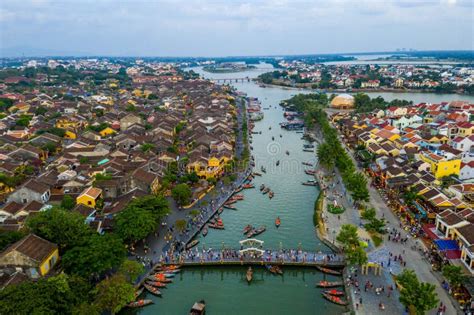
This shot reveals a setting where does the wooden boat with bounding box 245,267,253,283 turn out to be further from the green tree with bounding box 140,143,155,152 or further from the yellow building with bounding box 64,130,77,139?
the yellow building with bounding box 64,130,77,139

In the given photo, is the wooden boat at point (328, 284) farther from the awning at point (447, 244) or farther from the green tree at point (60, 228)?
the green tree at point (60, 228)

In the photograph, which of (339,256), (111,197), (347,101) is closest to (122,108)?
(111,197)

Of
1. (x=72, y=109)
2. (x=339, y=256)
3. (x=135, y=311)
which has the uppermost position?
(x=72, y=109)

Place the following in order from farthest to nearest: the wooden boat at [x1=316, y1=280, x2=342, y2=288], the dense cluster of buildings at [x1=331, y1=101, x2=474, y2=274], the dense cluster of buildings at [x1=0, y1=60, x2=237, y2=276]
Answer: the dense cluster of buildings at [x1=0, y1=60, x2=237, y2=276] → the dense cluster of buildings at [x1=331, y1=101, x2=474, y2=274] → the wooden boat at [x1=316, y1=280, x2=342, y2=288]

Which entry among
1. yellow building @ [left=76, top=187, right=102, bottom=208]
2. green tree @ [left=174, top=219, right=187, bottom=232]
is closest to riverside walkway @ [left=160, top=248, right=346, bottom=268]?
green tree @ [left=174, top=219, right=187, bottom=232]

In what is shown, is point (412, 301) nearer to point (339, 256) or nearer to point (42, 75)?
point (339, 256)

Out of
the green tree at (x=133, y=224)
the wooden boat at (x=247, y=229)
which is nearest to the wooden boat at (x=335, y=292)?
the wooden boat at (x=247, y=229)

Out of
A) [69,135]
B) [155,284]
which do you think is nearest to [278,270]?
[155,284]
